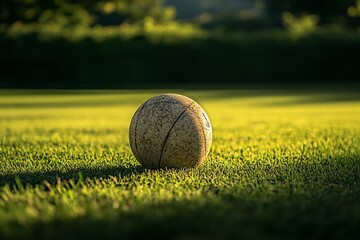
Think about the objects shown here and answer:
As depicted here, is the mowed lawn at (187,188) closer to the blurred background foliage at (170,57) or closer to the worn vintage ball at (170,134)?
the worn vintage ball at (170,134)

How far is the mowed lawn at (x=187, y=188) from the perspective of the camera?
3.70m

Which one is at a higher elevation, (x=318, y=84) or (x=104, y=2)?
(x=104, y=2)

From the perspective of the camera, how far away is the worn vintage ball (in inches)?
243

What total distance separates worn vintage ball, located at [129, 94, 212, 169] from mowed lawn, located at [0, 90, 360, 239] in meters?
A: 0.19

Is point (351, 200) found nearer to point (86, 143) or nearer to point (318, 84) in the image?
point (86, 143)

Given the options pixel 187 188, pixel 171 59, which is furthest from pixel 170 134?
pixel 171 59

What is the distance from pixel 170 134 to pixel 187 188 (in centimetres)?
106

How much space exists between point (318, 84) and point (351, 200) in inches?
1123

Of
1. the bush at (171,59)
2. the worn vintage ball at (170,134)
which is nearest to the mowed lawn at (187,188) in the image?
the worn vintage ball at (170,134)

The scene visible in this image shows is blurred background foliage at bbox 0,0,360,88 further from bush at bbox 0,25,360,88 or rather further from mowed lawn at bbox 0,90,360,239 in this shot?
mowed lawn at bbox 0,90,360,239

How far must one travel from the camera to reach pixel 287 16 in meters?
62.2

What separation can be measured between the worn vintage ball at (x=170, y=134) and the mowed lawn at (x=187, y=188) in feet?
0.61

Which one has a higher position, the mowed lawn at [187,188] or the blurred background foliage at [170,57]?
the blurred background foliage at [170,57]

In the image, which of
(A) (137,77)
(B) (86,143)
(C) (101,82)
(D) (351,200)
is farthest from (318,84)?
(D) (351,200)
